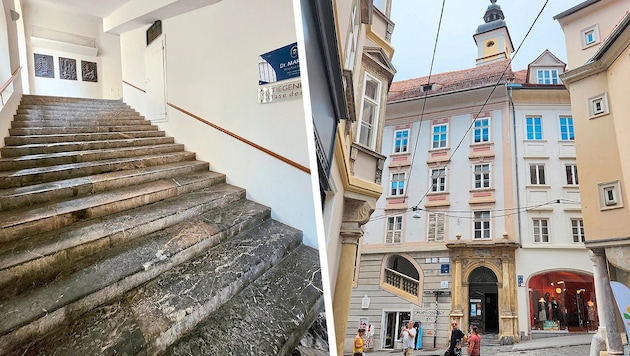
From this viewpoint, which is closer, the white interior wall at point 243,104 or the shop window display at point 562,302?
the shop window display at point 562,302

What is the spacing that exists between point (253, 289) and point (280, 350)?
261 mm

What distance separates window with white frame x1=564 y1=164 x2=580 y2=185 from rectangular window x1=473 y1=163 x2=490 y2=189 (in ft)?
0.56

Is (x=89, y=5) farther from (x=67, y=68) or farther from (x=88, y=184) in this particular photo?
(x=88, y=184)

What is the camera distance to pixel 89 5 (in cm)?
155

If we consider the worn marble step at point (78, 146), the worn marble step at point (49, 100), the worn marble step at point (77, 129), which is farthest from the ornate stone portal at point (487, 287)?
the worn marble step at point (77, 129)

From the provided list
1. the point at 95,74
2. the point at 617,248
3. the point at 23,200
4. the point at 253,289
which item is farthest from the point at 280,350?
the point at 95,74

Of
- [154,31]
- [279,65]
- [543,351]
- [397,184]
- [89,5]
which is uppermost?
[154,31]

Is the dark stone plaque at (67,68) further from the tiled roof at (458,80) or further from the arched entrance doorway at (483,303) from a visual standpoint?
the arched entrance doorway at (483,303)

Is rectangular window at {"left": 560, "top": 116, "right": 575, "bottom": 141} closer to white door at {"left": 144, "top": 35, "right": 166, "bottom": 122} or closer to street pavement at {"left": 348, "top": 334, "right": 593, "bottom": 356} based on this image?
street pavement at {"left": 348, "top": 334, "right": 593, "bottom": 356}

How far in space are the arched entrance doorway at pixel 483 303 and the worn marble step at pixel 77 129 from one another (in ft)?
5.20

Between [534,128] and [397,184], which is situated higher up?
[534,128]

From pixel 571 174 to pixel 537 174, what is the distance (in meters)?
0.10

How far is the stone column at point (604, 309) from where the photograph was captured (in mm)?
671

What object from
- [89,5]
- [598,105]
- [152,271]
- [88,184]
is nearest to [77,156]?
A: [88,184]
